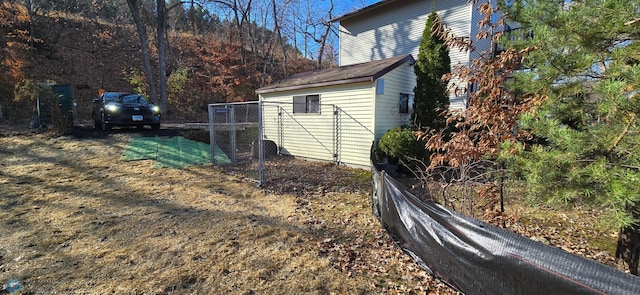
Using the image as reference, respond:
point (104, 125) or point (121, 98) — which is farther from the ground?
point (121, 98)

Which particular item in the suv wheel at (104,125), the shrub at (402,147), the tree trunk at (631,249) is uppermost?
A: the suv wheel at (104,125)

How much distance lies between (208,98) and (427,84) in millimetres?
18382

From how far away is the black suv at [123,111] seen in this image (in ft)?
33.5

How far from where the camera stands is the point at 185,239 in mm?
3695

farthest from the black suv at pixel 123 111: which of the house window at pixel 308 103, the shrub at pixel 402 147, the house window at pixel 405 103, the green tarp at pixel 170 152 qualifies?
the house window at pixel 405 103

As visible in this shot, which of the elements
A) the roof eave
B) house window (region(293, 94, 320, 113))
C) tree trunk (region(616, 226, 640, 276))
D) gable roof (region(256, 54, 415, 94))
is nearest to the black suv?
the roof eave

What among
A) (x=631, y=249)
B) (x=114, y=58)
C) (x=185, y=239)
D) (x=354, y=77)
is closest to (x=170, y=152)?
(x=185, y=239)

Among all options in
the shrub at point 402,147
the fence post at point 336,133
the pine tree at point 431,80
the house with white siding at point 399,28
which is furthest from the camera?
the house with white siding at point 399,28

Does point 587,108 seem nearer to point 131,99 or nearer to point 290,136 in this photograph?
point 290,136

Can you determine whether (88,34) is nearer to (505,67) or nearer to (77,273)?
(77,273)

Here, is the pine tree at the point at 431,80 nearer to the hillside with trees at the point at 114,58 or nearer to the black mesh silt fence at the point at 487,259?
the black mesh silt fence at the point at 487,259

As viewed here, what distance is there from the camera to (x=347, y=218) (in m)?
4.59

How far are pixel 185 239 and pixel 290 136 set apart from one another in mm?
7126

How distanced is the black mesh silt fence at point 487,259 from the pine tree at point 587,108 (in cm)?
35
